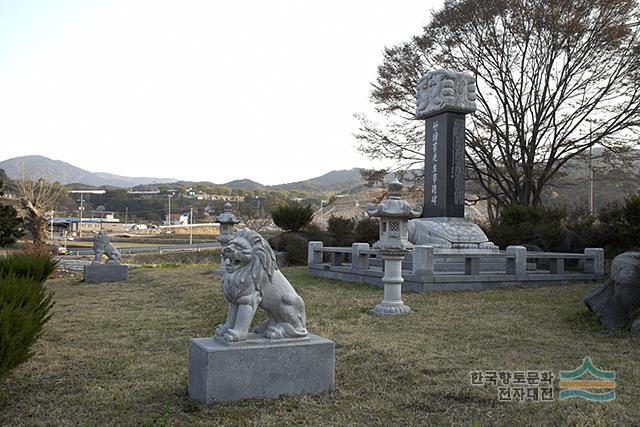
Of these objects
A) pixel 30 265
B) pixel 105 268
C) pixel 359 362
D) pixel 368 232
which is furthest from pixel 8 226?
pixel 359 362

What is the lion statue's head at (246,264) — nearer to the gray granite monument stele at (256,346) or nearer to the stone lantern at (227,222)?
the gray granite monument stele at (256,346)

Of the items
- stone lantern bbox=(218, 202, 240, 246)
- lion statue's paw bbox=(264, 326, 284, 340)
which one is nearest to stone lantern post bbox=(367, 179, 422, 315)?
lion statue's paw bbox=(264, 326, 284, 340)

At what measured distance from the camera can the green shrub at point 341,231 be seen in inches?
800

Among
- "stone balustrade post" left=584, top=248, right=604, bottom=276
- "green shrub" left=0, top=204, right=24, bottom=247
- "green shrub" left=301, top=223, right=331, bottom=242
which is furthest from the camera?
"green shrub" left=301, top=223, right=331, bottom=242

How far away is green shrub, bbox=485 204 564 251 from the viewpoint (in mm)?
15773

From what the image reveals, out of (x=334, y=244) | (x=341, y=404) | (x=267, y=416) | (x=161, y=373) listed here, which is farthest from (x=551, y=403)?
(x=334, y=244)

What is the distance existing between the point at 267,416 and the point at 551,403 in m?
2.11

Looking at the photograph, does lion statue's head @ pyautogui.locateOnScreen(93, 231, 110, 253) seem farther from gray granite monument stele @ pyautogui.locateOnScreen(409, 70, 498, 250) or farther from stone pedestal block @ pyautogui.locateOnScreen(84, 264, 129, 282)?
gray granite monument stele @ pyautogui.locateOnScreen(409, 70, 498, 250)

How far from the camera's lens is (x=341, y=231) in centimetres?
2069

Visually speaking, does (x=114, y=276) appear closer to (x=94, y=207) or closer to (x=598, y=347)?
(x=598, y=347)
